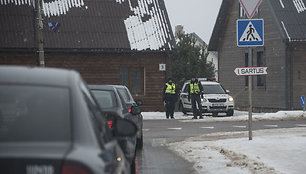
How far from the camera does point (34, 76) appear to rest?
13.4 ft

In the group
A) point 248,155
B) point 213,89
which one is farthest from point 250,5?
point 213,89

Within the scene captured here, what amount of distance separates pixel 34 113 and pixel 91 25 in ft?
95.2

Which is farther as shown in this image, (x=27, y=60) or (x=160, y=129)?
(x=27, y=60)

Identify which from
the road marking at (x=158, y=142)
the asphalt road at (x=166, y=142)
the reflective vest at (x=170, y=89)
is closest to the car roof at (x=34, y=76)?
the asphalt road at (x=166, y=142)

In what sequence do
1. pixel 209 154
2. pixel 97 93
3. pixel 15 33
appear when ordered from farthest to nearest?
pixel 15 33 < pixel 209 154 < pixel 97 93

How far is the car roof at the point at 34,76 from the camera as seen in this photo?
4.00 meters

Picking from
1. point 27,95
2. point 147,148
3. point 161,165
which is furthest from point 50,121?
point 147,148

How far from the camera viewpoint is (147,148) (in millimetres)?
14023

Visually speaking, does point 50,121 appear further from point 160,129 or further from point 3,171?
point 160,129

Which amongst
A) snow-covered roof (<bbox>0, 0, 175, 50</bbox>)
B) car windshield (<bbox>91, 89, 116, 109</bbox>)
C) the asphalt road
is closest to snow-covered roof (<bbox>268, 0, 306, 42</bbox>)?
snow-covered roof (<bbox>0, 0, 175, 50</bbox>)

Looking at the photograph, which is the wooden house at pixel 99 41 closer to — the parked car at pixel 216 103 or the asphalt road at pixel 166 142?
the parked car at pixel 216 103

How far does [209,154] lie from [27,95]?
851 cm

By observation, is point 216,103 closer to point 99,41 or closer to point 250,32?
point 99,41

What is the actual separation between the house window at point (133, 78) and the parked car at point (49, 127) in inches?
1128
